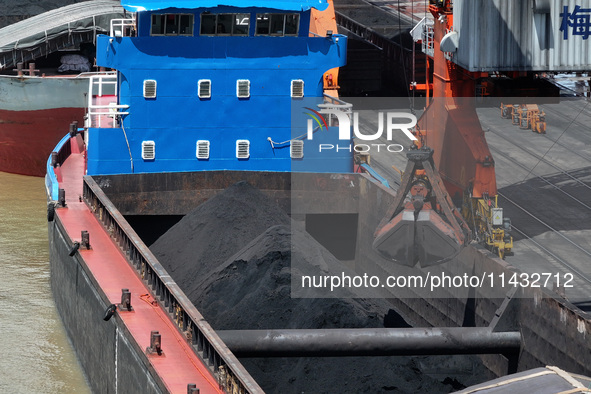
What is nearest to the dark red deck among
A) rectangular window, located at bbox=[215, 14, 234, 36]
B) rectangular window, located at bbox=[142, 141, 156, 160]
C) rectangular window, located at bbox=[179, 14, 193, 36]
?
rectangular window, located at bbox=[142, 141, 156, 160]

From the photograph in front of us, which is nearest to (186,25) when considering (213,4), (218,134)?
(213,4)

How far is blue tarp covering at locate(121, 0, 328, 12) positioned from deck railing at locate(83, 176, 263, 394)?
439cm

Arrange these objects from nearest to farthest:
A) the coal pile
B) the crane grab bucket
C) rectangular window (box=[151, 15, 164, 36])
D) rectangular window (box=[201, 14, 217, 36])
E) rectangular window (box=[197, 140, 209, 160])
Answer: the coal pile → the crane grab bucket → rectangular window (box=[151, 15, 164, 36]) → rectangular window (box=[201, 14, 217, 36]) → rectangular window (box=[197, 140, 209, 160])

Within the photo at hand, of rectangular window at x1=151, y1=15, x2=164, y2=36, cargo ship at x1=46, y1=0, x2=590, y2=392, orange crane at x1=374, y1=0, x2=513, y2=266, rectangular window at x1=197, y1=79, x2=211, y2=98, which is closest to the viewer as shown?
cargo ship at x1=46, y1=0, x2=590, y2=392

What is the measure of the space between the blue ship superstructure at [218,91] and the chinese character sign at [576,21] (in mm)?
5418

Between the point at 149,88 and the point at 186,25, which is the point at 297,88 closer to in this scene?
the point at 186,25

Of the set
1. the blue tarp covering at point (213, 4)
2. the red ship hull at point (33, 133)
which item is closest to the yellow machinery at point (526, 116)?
the red ship hull at point (33, 133)

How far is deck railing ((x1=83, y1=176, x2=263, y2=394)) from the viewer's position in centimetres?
1409

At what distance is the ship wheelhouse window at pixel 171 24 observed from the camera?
26.4 m

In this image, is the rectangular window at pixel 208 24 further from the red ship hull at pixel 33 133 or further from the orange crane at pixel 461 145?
the red ship hull at pixel 33 133

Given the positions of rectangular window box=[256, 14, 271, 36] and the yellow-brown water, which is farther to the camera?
rectangular window box=[256, 14, 271, 36]

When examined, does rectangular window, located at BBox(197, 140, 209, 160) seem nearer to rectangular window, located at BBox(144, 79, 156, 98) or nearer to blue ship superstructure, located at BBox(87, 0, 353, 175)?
blue ship superstructure, located at BBox(87, 0, 353, 175)

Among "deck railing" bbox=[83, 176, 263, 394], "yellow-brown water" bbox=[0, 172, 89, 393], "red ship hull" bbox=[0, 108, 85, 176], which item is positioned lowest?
"yellow-brown water" bbox=[0, 172, 89, 393]

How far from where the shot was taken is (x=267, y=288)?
19359 mm
